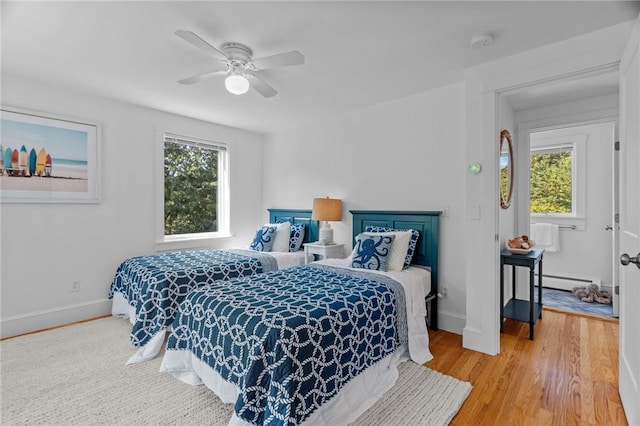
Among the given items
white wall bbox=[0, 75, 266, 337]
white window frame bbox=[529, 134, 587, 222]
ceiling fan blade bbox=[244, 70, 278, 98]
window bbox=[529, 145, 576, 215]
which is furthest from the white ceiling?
window bbox=[529, 145, 576, 215]

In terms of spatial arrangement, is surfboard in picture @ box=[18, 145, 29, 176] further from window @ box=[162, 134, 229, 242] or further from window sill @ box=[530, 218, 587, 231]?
window sill @ box=[530, 218, 587, 231]

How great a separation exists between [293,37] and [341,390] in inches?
91.9

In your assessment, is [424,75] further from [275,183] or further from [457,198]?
[275,183]

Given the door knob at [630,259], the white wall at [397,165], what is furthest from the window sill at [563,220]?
the door knob at [630,259]

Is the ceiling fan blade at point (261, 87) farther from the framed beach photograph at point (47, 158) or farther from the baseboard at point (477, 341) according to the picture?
the baseboard at point (477, 341)

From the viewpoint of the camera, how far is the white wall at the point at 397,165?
308 cm

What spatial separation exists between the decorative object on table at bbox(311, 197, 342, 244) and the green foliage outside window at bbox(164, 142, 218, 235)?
5.74 ft

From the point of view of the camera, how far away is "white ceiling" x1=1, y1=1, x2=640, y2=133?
1910mm

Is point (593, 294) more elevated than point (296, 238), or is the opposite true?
point (296, 238)

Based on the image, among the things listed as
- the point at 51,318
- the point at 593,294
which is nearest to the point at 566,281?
the point at 593,294

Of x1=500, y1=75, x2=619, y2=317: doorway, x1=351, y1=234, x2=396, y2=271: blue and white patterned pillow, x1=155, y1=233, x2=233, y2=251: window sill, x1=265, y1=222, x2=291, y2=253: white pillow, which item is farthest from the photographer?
x1=265, y1=222, x2=291, y2=253: white pillow

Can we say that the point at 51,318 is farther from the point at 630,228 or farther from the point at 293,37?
the point at 630,228

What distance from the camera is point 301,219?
14.9 ft

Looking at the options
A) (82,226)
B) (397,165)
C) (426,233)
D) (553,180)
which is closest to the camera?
(426,233)
